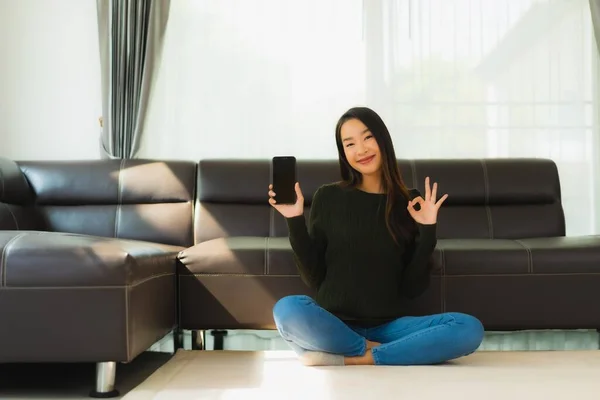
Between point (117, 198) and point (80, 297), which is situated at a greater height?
point (117, 198)

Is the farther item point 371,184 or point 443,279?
point 443,279

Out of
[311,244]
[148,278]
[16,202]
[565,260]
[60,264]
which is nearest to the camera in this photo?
[60,264]

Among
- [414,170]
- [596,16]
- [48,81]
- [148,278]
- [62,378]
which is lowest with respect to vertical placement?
[62,378]

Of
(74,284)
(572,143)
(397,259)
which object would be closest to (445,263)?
(397,259)

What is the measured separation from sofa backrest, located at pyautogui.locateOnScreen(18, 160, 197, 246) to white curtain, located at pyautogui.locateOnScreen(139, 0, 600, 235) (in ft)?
1.93

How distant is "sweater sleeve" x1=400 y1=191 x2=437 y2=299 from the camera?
2.23 m

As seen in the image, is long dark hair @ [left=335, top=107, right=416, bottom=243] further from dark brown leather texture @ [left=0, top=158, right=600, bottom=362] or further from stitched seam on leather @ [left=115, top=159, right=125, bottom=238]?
stitched seam on leather @ [left=115, top=159, right=125, bottom=238]

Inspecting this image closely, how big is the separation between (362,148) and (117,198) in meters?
1.46

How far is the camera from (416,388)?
1873 mm

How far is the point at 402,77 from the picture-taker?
3.87 metres

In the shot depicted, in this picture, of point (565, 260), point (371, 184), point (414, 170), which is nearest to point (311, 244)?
point (371, 184)

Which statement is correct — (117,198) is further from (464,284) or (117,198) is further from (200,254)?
(464,284)

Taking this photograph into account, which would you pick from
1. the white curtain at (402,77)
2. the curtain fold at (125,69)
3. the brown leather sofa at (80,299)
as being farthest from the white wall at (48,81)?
the brown leather sofa at (80,299)

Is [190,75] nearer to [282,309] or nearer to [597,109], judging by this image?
[282,309]
